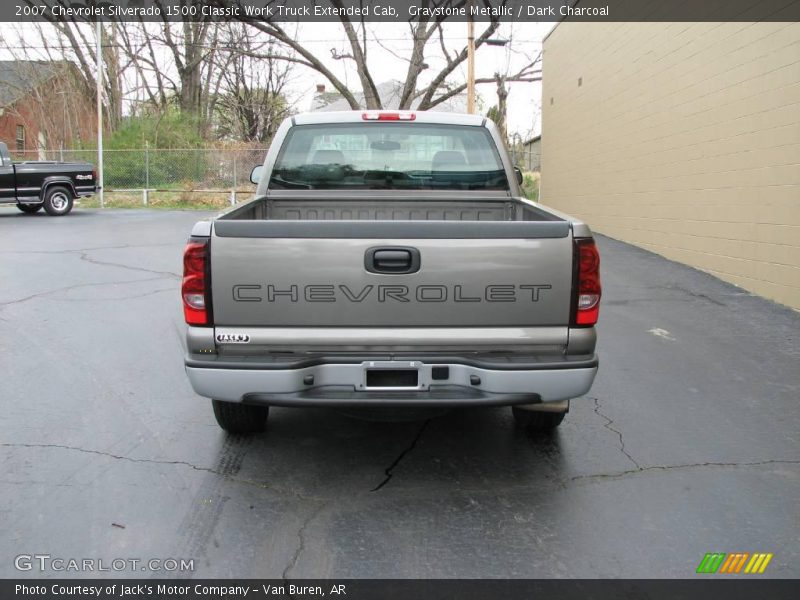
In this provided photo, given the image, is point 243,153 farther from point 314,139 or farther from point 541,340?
point 541,340

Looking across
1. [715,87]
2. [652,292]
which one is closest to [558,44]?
[715,87]

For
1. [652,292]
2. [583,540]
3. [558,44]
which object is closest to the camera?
[583,540]

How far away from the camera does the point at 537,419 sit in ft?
14.9

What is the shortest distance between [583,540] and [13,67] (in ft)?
143

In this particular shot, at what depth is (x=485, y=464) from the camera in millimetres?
4273

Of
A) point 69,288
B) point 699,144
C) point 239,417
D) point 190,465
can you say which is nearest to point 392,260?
point 239,417

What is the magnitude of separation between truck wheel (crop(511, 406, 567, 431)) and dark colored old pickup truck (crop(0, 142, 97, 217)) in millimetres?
18446

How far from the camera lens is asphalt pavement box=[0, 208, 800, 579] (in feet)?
10.7

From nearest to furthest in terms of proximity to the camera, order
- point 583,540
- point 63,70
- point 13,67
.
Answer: point 583,540 → point 63,70 → point 13,67

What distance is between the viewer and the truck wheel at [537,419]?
448cm

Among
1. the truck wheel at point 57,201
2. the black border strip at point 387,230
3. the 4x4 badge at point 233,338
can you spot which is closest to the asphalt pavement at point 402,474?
the 4x4 badge at point 233,338

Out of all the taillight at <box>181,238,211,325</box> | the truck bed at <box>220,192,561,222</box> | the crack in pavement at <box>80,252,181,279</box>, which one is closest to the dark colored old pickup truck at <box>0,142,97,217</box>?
the crack in pavement at <box>80,252,181,279</box>

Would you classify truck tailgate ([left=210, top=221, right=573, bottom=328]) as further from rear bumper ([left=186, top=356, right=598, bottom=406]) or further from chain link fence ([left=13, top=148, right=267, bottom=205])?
chain link fence ([left=13, top=148, right=267, bottom=205])

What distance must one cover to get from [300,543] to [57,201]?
19395 millimetres
